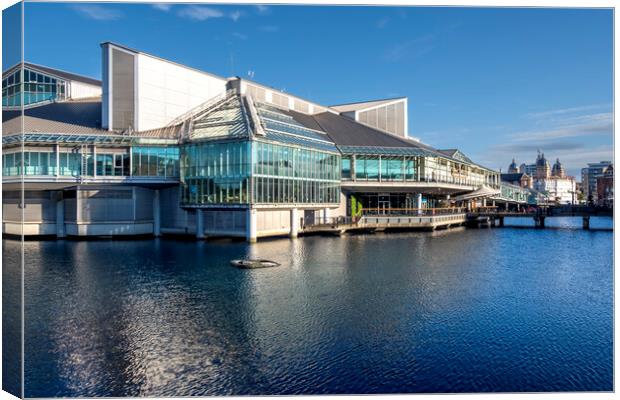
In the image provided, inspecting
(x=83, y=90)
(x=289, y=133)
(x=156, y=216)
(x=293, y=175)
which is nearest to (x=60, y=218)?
(x=156, y=216)

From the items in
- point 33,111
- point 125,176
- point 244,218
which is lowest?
point 244,218

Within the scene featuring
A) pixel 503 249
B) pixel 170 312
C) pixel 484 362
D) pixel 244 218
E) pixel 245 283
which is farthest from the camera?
pixel 244 218

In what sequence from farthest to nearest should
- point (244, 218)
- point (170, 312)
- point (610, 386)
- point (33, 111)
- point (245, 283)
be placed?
point (33, 111) < point (244, 218) < point (245, 283) < point (170, 312) < point (610, 386)

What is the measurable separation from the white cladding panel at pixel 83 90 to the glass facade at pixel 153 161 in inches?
1169

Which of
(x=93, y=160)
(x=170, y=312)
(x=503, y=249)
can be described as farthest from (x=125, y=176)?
(x=503, y=249)

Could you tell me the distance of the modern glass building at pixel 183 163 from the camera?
199ft

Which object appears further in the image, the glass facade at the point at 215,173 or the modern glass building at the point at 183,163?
the modern glass building at the point at 183,163

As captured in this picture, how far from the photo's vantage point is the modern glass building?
199ft

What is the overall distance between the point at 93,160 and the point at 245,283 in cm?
3962

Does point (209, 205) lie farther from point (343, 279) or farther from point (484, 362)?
point (484, 362)

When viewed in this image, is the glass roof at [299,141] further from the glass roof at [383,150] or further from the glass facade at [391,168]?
the glass facade at [391,168]

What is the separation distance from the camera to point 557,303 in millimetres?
29453

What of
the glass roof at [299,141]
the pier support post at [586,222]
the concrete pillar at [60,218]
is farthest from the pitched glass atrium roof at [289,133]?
the pier support post at [586,222]

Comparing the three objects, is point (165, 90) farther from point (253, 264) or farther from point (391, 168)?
point (253, 264)
